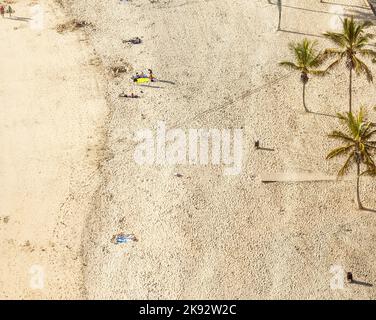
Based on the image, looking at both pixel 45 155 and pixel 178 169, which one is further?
pixel 45 155

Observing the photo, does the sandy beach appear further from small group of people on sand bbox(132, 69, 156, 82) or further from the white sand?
small group of people on sand bbox(132, 69, 156, 82)

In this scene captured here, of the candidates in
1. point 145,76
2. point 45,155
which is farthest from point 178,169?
point 145,76

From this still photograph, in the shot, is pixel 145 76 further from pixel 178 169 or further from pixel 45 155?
pixel 45 155

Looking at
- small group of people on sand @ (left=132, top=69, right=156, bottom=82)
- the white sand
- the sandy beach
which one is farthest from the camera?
small group of people on sand @ (left=132, top=69, right=156, bottom=82)

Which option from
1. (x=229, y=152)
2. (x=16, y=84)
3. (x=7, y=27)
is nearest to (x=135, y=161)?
(x=229, y=152)

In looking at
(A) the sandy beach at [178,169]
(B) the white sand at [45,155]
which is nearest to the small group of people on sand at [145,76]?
(A) the sandy beach at [178,169]

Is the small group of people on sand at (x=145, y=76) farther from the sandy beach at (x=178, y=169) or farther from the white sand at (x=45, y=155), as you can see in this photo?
the white sand at (x=45, y=155)

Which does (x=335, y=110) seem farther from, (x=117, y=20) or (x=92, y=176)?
(x=117, y=20)

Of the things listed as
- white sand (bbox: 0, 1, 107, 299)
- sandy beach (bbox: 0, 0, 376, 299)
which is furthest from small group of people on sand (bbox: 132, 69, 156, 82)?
white sand (bbox: 0, 1, 107, 299)
